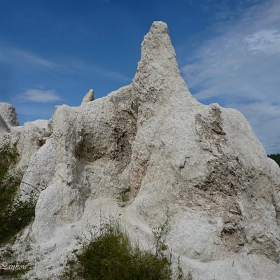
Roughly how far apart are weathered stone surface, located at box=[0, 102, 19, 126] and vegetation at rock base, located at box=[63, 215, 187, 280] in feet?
20.7

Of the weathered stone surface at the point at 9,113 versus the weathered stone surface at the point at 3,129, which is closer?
the weathered stone surface at the point at 3,129

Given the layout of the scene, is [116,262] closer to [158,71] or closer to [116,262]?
[116,262]

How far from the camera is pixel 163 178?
6.75 m

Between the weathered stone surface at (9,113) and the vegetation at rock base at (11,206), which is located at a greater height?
the weathered stone surface at (9,113)

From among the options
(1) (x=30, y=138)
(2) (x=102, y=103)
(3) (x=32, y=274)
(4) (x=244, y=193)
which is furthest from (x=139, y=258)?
(1) (x=30, y=138)

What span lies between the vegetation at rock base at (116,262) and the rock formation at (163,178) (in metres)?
0.29

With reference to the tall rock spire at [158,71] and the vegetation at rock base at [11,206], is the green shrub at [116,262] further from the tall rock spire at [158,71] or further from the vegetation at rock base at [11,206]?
the tall rock spire at [158,71]

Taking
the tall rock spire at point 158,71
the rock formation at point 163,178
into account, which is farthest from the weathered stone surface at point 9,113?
the tall rock spire at point 158,71

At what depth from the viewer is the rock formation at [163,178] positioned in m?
6.26

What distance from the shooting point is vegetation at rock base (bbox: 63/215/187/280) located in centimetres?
546

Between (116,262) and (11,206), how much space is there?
3172mm

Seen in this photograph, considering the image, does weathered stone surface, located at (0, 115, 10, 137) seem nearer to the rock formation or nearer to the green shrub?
the rock formation

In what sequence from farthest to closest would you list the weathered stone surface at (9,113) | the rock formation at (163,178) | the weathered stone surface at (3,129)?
the weathered stone surface at (9,113)
the weathered stone surface at (3,129)
the rock formation at (163,178)

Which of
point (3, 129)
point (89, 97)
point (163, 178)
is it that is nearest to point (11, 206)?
point (3, 129)
